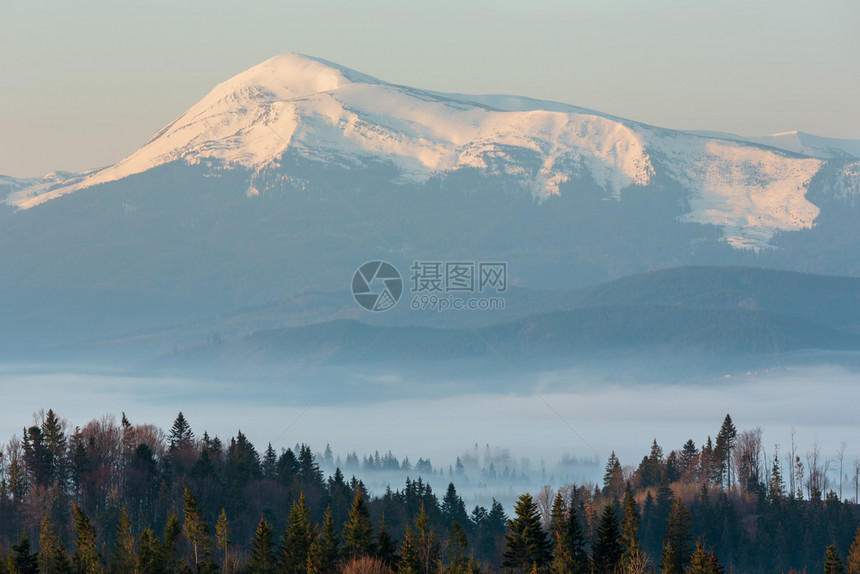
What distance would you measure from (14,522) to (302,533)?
144 feet

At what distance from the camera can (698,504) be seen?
522 feet

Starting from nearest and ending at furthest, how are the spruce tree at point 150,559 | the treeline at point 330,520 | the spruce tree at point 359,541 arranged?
the spruce tree at point 150,559, the treeline at point 330,520, the spruce tree at point 359,541

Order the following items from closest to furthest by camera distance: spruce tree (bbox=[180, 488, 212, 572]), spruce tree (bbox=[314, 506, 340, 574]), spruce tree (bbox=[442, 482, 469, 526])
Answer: spruce tree (bbox=[314, 506, 340, 574]) < spruce tree (bbox=[180, 488, 212, 572]) < spruce tree (bbox=[442, 482, 469, 526])

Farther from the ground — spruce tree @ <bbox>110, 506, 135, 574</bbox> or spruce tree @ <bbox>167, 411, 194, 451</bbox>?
spruce tree @ <bbox>167, 411, 194, 451</bbox>

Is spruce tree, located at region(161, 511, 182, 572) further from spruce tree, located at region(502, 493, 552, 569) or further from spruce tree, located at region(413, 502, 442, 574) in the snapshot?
spruce tree, located at region(502, 493, 552, 569)

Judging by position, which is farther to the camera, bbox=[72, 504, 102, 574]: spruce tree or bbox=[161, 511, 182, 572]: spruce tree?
bbox=[161, 511, 182, 572]: spruce tree

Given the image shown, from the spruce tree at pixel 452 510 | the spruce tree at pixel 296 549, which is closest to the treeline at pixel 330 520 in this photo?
the spruce tree at pixel 296 549

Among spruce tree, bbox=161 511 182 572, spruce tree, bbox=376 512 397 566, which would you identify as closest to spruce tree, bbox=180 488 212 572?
spruce tree, bbox=161 511 182 572

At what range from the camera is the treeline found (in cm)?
9550

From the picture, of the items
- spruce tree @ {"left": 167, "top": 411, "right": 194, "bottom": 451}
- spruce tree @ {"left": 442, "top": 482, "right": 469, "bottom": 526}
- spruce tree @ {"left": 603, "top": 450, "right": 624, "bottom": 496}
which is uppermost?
Result: spruce tree @ {"left": 167, "top": 411, "right": 194, "bottom": 451}

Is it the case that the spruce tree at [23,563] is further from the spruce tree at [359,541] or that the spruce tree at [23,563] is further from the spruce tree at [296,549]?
the spruce tree at [359,541]

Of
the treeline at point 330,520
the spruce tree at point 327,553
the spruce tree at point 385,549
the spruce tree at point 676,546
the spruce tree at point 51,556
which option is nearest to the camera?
the spruce tree at point 51,556

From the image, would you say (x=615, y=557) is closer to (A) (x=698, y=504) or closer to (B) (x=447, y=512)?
(B) (x=447, y=512)

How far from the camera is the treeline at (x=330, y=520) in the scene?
9550 centimetres
